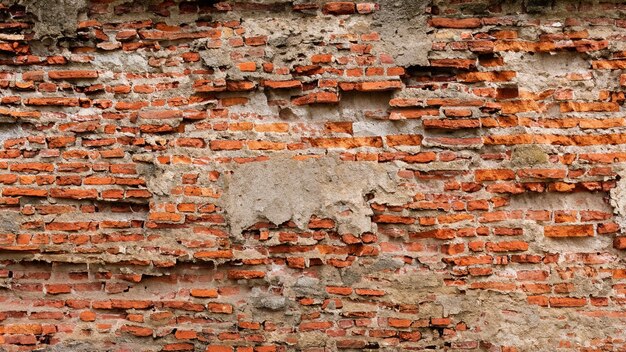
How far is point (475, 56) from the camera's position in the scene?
9.51 feet

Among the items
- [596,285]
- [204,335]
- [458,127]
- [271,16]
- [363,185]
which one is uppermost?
[271,16]

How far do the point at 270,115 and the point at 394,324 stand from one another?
55.0 inches

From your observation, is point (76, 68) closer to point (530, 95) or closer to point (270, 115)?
point (270, 115)

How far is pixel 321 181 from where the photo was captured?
9.46 ft

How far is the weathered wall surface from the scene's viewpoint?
9.20 ft

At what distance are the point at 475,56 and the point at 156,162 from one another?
77.2 inches

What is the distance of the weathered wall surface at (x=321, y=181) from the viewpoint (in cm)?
280

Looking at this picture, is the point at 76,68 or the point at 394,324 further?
the point at 76,68

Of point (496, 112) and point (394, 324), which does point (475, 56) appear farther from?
point (394, 324)

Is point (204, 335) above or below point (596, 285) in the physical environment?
below

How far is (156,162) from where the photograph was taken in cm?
293

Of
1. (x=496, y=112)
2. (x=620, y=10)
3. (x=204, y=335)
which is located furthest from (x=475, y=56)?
(x=204, y=335)

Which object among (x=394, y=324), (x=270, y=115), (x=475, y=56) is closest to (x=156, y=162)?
(x=270, y=115)

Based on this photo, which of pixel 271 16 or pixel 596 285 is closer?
pixel 596 285
